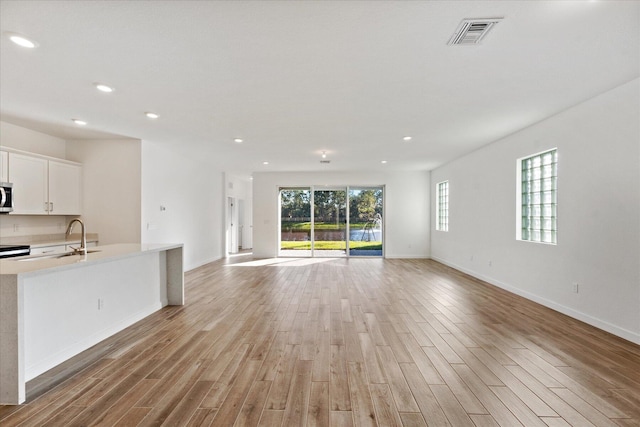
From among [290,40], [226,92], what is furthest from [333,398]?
[226,92]

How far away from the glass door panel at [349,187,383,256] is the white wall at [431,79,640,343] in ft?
13.0

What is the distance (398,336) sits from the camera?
3.26 m

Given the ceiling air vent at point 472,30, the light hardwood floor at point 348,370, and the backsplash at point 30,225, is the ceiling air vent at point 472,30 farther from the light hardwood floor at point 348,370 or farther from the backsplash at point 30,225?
the backsplash at point 30,225

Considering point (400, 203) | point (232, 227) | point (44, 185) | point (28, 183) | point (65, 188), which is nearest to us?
point (28, 183)

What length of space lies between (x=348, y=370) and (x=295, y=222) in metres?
7.09

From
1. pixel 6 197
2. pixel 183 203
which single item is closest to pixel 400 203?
pixel 183 203

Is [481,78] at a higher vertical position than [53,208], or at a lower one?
higher

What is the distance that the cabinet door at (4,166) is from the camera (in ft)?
13.8

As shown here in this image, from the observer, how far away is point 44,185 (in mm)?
4840

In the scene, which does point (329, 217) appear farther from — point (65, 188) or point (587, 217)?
point (587, 217)

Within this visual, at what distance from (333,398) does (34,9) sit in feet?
10.8

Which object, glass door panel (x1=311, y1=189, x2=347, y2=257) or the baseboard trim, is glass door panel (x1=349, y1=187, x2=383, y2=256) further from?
the baseboard trim

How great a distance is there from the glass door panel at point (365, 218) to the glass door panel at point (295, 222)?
132 cm

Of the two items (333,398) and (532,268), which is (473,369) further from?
(532,268)
